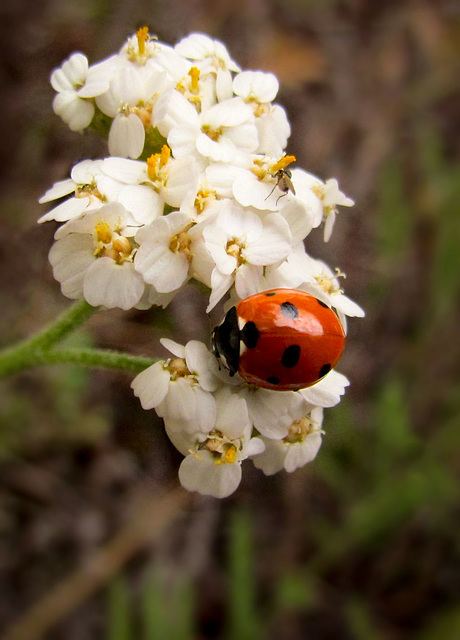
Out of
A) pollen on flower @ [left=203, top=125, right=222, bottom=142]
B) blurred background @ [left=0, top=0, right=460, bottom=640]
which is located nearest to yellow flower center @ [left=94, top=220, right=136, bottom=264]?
pollen on flower @ [left=203, top=125, right=222, bottom=142]

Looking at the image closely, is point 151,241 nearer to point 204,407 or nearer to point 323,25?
point 204,407

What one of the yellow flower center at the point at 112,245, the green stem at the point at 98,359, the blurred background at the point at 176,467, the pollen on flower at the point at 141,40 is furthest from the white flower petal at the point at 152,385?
the blurred background at the point at 176,467

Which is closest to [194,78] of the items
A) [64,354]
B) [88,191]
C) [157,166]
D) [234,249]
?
[157,166]

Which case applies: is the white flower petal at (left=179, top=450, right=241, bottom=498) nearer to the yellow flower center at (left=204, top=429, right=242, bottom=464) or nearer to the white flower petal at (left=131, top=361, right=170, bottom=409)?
the yellow flower center at (left=204, top=429, right=242, bottom=464)

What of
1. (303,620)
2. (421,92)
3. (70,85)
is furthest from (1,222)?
(421,92)

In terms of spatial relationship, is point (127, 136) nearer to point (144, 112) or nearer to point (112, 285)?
point (144, 112)
